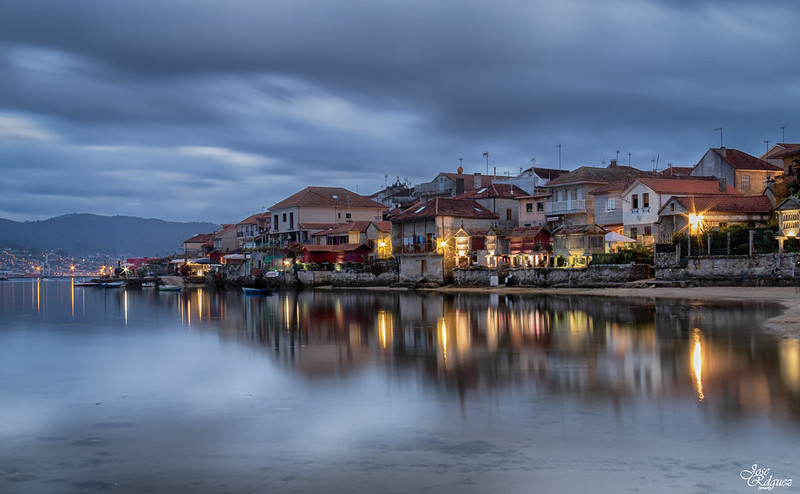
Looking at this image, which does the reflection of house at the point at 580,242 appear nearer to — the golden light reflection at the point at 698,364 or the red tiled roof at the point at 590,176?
the red tiled roof at the point at 590,176

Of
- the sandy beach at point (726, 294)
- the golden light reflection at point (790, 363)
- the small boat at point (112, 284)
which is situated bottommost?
the golden light reflection at point (790, 363)

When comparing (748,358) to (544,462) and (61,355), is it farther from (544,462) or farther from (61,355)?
(61,355)

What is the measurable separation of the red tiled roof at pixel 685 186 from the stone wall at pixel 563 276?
7.72m

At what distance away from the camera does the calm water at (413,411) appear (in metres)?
10.3

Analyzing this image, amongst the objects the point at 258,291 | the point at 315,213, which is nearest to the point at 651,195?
the point at 258,291

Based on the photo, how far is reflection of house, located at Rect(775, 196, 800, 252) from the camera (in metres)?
41.3

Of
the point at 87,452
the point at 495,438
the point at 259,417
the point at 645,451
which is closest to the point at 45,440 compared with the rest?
the point at 87,452

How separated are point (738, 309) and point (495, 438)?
2458 cm

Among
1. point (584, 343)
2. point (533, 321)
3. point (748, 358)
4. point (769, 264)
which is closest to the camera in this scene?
point (748, 358)

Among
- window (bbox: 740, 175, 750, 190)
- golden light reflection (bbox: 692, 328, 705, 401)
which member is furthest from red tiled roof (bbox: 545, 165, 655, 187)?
golden light reflection (bbox: 692, 328, 705, 401)

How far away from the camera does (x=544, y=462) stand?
34.9 feet

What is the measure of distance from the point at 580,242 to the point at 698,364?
35.6m

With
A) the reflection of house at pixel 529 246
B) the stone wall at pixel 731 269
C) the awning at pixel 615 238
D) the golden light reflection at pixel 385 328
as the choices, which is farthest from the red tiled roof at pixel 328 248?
the stone wall at pixel 731 269

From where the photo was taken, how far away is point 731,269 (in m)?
42.9
